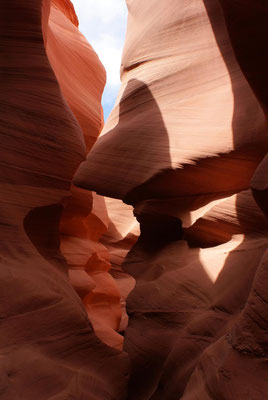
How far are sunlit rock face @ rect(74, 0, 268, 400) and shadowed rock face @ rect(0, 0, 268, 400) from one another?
14 millimetres

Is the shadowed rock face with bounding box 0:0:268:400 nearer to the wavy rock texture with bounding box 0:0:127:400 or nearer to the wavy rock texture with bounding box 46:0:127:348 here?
the wavy rock texture with bounding box 0:0:127:400

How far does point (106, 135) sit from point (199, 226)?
65.2 inches

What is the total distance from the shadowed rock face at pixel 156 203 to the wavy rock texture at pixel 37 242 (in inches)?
0.4

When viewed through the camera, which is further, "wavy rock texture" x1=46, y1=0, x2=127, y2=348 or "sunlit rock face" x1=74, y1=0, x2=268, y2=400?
"wavy rock texture" x1=46, y1=0, x2=127, y2=348

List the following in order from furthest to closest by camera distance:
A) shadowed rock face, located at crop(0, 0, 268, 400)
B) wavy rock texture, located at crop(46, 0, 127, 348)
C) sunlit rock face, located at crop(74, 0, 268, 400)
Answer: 1. wavy rock texture, located at crop(46, 0, 127, 348)
2. sunlit rock face, located at crop(74, 0, 268, 400)
3. shadowed rock face, located at crop(0, 0, 268, 400)

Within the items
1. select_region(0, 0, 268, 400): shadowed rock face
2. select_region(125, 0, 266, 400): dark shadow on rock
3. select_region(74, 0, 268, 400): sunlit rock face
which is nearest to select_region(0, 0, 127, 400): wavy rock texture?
select_region(0, 0, 268, 400): shadowed rock face

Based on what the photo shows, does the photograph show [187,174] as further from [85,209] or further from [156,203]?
[85,209]

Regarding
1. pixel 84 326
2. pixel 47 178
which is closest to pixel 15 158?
pixel 47 178

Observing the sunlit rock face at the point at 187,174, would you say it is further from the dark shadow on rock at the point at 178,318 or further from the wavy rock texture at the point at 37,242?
the wavy rock texture at the point at 37,242

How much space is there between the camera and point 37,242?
3736 mm

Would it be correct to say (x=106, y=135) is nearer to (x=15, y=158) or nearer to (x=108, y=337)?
(x=15, y=158)

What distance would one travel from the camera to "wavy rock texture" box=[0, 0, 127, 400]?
2789 mm

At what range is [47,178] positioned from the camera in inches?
142

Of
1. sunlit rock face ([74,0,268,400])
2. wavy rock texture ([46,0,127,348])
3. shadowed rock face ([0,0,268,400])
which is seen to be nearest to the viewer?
shadowed rock face ([0,0,268,400])
